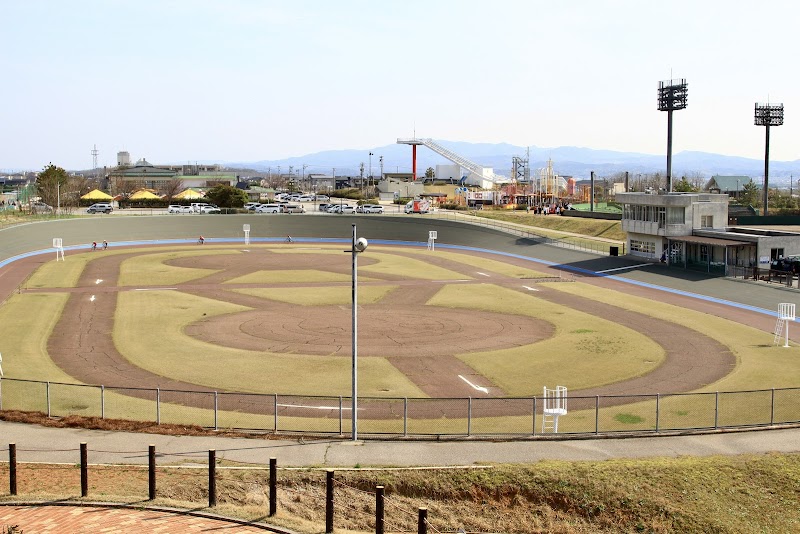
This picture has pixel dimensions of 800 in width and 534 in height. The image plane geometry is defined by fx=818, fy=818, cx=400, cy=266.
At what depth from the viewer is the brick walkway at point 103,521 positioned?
18.0m

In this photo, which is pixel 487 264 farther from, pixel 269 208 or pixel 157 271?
pixel 269 208

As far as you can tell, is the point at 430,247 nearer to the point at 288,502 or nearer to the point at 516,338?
the point at 516,338

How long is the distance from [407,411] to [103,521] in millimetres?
15485

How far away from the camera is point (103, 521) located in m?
18.4

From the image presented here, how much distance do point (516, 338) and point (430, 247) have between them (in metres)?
53.0

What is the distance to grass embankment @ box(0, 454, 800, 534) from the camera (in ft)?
67.4

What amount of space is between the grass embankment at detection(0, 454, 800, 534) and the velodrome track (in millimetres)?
29825

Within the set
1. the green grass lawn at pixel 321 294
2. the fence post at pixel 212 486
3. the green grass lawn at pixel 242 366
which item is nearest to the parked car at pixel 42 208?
the green grass lawn at pixel 321 294

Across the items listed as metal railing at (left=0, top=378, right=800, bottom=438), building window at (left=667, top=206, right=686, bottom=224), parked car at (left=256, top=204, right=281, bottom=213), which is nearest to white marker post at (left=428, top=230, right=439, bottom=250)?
building window at (left=667, top=206, right=686, bottom=224)

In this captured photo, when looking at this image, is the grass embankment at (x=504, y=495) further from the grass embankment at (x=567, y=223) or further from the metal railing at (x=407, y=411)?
the grass embankment at (x=567, y=223)

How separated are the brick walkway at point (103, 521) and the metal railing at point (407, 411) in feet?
28.8

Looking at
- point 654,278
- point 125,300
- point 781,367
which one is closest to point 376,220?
point 654,278

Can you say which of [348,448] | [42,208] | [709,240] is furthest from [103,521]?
[42,208]

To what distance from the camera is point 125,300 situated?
6006cm
